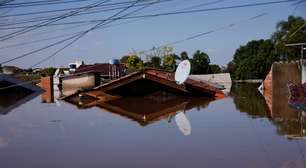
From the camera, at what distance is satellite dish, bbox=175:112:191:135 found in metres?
11.0

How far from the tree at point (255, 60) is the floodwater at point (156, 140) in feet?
151

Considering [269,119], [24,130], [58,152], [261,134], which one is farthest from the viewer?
[269,119]

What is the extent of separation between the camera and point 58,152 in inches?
329

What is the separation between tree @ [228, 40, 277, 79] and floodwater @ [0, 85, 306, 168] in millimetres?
46127

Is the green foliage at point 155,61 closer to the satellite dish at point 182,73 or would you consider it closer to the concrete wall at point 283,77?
the concrete wall at point 283,77

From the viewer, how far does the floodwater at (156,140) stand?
7.32m

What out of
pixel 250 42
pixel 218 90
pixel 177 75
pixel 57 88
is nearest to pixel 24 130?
pixel 177 75

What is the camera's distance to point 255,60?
6078 centimetres

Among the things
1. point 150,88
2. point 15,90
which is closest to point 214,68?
point 15,90

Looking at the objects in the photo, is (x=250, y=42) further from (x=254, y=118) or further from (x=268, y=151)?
(x=268, y=151)

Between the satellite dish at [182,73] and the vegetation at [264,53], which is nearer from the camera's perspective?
the satellite dish at [182,73]

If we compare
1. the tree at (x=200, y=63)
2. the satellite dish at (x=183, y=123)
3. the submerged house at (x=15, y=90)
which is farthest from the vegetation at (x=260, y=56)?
the satellite dish at (x=183, y=123)

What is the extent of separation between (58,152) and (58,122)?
17.7ft

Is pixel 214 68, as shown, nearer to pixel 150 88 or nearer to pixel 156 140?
pixel 150 88
